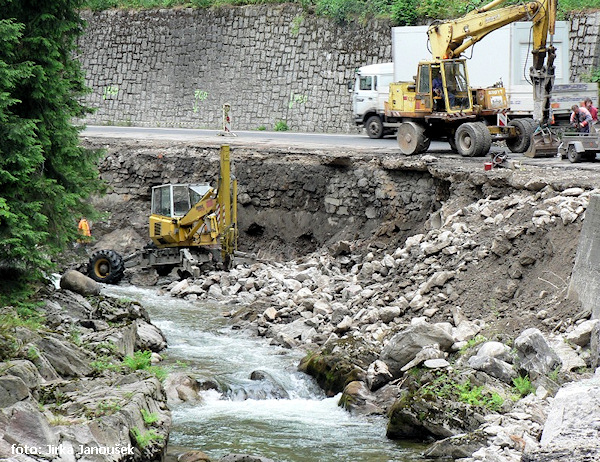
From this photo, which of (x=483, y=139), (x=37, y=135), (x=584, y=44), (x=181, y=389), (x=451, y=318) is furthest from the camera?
(x=584, y=44)

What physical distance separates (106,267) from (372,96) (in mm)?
11512

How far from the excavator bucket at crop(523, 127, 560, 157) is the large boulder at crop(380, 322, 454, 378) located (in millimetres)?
8747

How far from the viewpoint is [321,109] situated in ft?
115

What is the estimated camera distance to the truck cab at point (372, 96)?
96.4ft

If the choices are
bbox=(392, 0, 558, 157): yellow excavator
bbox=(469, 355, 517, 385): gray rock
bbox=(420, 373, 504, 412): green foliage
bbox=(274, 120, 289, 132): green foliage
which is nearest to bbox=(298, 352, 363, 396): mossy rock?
bbox=(420, 373, 504, 412): green foliage

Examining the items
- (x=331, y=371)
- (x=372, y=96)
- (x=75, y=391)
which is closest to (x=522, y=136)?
(x=372, y=96)

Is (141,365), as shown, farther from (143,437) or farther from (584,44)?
(584,44)

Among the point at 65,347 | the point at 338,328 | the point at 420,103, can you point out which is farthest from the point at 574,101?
the point at 65,347

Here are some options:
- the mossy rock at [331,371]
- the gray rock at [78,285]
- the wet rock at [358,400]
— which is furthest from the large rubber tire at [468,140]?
the wet rock at [358,400]

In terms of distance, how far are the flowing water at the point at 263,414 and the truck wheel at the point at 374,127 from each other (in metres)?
13.7

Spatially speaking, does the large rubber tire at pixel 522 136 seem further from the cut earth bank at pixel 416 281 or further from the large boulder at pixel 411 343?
the large boulder at pixel 411 343

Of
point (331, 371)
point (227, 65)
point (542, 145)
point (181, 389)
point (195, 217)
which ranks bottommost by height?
point (181, 389)

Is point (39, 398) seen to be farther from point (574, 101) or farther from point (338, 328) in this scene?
point (574, 101)

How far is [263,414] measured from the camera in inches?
485
